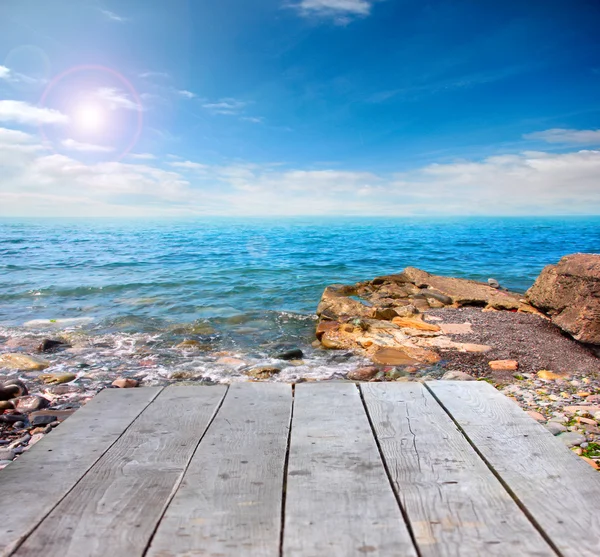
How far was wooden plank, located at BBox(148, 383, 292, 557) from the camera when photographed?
3.96 ft

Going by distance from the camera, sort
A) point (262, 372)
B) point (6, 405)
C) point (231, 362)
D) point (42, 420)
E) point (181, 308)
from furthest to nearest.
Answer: point (181, 308), point (231, 362), point (262, 372), point (6, 405), point (42, 420)

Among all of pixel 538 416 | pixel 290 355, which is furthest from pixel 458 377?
pixel 290 355

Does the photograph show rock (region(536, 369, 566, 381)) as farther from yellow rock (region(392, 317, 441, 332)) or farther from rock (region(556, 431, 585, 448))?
yellow rock (region(392, 317, 441, 332))

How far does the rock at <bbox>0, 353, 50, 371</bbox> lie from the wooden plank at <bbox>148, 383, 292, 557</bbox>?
6.80 m

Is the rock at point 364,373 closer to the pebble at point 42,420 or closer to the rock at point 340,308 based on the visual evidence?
the rock at point 340,308

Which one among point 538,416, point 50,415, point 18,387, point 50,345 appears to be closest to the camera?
point 538,416

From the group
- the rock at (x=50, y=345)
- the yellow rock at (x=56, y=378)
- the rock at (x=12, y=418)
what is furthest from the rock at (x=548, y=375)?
the rock at (x=50, y=345)

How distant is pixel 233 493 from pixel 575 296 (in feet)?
31.0

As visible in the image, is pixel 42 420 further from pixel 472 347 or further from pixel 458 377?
pixel 472 347

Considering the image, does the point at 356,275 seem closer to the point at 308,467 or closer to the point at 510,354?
the point at 510,354

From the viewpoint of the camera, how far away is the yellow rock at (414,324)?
30.4 feet

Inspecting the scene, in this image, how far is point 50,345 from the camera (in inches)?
331

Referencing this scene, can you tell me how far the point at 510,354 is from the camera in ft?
24.3

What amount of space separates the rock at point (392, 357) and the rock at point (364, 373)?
2.01 ft
